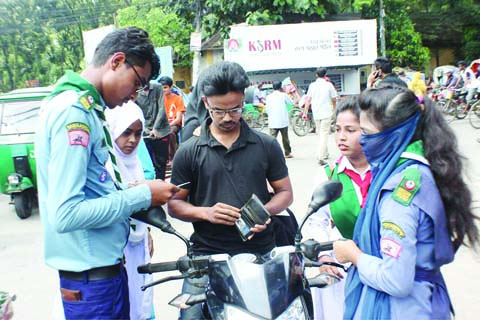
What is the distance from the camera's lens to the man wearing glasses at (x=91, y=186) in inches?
76.4

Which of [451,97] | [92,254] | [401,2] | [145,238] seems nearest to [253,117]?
[451,97]

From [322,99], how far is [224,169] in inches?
354

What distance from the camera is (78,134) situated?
1967mm

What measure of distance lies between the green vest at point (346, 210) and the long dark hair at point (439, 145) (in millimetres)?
756

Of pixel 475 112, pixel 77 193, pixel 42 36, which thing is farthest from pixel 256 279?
pixel 42 36

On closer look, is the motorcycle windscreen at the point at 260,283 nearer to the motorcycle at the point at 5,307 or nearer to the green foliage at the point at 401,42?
the motorcycle at the point at 5,307

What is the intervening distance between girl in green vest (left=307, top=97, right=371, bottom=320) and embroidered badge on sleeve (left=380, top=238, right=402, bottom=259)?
0.73 metres

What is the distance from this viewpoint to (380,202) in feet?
6.41

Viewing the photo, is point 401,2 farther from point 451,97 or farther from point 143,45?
point 143,45

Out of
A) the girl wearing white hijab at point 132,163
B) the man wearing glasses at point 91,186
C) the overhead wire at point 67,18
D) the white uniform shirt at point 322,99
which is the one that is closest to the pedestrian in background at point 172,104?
the white uniform shirt at point 322,99

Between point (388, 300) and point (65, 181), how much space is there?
1.31 meters

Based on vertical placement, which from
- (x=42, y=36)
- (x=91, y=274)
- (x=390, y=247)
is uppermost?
(x=42, y=36)

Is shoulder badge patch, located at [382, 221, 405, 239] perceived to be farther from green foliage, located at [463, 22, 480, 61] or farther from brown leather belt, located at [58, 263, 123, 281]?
green foliage, located at [463, 22, 480, 61]

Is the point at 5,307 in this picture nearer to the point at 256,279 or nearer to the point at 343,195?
the point at 256,279
